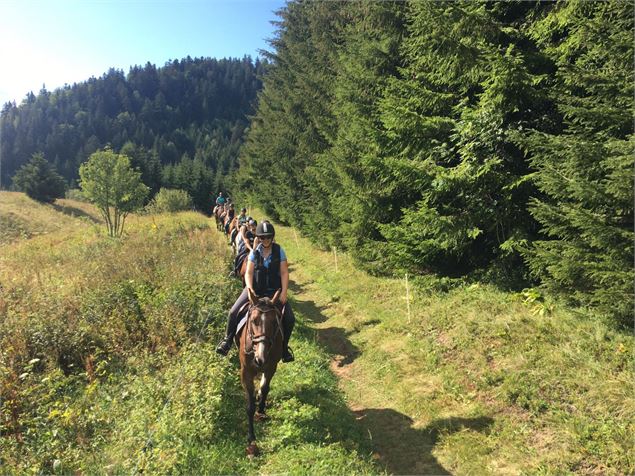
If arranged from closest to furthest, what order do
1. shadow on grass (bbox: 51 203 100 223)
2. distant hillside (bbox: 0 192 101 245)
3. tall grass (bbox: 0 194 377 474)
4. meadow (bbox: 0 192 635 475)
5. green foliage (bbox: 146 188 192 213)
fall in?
tall grass (bbox: 0 194 377 474) → meadow (bbox: 0 192 635 475) → distant hillside (bbox: 0 192 101 245) → green foliage (bbox: 146 188 192 213) → shadow on grass (bbox: 51 203 100 223)

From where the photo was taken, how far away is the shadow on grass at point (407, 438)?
5.93 metres

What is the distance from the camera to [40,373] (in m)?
6.56

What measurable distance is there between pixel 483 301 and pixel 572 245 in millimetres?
2776

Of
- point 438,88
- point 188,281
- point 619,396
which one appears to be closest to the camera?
point 619,396

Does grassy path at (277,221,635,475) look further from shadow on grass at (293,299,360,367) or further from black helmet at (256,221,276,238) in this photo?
black helmet at (256,221,276,238)

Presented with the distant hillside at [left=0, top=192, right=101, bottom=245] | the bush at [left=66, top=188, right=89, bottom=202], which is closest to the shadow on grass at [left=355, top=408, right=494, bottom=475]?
the bush at [left=66, top=188, right=89, bottom=202]

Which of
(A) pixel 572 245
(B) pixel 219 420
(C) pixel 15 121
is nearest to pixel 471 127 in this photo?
(A) pixel 572 245

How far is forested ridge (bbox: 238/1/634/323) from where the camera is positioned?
6.40 meters

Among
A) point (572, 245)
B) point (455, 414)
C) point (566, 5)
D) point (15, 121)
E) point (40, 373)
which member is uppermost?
point (15, 121)

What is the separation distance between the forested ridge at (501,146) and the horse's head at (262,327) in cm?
560

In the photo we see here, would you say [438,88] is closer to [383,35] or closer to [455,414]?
[383,35]

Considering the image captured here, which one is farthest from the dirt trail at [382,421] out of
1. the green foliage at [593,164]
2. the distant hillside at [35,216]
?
the distant hillside at [35,216]

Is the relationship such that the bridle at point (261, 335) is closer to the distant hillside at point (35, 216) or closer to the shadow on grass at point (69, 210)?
the distant hillside at point (35, 216)

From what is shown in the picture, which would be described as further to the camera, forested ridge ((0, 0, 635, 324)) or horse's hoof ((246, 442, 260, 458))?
forested ridge ((0, 0, 635, 324))
